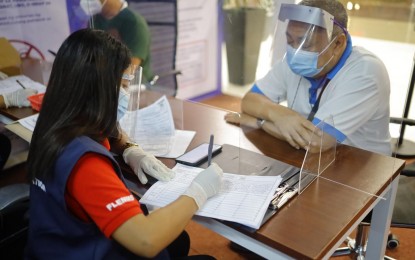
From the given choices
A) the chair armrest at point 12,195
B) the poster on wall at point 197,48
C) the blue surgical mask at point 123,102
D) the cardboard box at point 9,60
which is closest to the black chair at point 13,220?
the chair armrest at point 12,195

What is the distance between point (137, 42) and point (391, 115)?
1.77 meters

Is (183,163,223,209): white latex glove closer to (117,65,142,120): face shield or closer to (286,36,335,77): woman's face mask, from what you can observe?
(117,65,142,120): face shield

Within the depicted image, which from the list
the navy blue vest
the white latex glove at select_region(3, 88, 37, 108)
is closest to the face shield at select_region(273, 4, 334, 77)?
the navy blue vest

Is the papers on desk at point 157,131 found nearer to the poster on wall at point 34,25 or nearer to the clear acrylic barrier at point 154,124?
the clear acrylic barrier at point 154,124

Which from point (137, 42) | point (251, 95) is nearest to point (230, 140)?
point (251, 95)

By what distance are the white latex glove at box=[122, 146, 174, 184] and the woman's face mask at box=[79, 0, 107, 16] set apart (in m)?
1.76

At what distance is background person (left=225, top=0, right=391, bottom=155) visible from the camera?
1328mm

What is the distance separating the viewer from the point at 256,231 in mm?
899

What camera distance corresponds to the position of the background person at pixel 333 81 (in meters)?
1.33

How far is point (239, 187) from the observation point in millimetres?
1078

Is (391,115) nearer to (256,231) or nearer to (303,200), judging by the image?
(303,200)

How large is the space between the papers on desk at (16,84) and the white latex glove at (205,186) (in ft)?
4.32

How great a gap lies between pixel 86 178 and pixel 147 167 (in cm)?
35

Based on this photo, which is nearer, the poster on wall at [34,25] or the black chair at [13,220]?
the black chair at [13,220]
